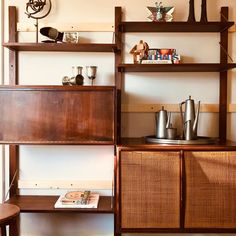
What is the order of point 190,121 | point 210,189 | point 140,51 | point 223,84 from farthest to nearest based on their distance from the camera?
point 223,84 → point 140,51 → point 190,121 → point 210,189

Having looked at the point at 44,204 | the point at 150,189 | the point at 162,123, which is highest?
the point at 162,123

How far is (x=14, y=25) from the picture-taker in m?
2.28

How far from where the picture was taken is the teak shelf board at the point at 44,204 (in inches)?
78.4

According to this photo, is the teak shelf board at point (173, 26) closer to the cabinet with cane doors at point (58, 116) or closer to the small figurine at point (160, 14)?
the small figurine at point (160, 14)

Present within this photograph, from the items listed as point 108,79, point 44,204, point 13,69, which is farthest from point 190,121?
point 13,69

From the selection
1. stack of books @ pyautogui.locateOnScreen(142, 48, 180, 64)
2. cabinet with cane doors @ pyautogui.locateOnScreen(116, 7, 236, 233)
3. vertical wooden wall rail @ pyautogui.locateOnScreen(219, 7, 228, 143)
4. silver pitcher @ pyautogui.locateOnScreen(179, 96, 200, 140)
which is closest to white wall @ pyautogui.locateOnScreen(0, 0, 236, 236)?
vertical wooden wall rail @ pyautogui.locateOnScreen(219, 7, 228, 143)

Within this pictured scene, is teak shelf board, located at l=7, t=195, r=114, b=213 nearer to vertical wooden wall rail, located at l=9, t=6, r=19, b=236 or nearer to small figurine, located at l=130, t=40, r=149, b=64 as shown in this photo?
vertical wooden wall rail, located at l=9, t=6, r=19, b=236

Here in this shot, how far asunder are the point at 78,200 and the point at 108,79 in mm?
878

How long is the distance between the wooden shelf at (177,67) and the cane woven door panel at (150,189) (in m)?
0.57

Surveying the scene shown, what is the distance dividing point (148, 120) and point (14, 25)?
119 cm

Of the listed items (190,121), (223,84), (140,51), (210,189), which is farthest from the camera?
(223,84)

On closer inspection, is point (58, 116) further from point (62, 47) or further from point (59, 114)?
point (62, 47)

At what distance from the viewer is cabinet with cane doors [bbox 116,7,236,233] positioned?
6.19 feet

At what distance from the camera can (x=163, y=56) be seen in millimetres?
2150
